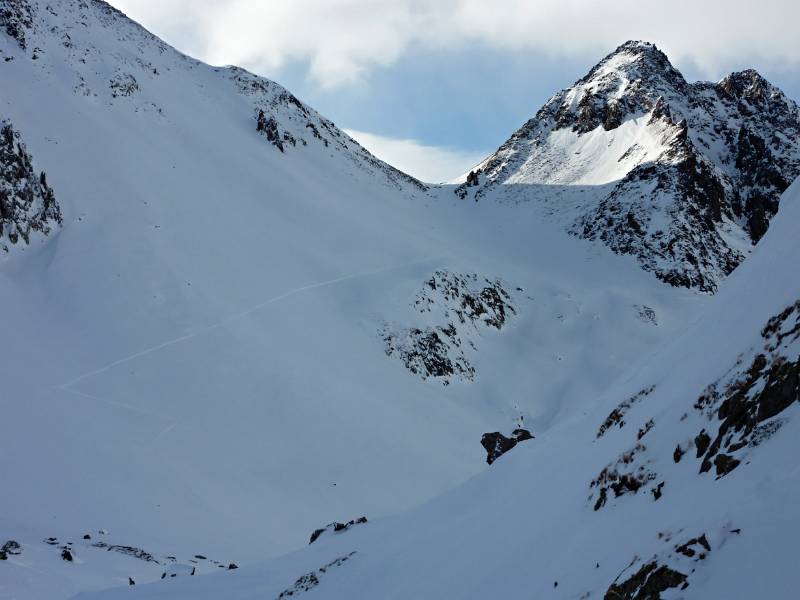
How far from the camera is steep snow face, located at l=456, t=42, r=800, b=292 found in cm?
5303

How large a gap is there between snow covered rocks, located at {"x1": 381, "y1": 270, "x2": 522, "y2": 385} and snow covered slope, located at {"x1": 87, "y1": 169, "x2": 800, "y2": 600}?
1987 cm

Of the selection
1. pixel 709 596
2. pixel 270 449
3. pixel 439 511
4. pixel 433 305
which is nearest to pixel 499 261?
pixel 433 305

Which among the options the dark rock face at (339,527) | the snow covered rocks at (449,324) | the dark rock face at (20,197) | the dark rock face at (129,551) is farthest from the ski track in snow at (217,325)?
the dark rock face at (339,527)

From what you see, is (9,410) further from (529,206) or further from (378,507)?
(529,206)

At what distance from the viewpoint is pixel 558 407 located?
36.1 m

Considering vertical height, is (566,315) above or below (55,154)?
below

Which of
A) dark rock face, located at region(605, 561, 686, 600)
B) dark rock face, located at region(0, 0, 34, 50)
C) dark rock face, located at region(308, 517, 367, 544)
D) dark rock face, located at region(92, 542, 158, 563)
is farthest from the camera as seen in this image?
dark rock face, located at region(0, 0, 34, 50)

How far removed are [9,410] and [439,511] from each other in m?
15.5

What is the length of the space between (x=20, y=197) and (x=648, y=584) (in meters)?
33.5

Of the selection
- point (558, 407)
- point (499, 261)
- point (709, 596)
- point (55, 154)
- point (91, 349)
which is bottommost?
point (709, 596)

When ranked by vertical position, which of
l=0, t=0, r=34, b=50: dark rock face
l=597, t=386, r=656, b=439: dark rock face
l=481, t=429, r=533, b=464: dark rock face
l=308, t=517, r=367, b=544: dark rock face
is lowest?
l=597, t=386, r=656, b=439: dark rock face

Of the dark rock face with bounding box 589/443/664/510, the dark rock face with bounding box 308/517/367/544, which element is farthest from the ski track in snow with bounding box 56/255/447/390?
the dark rock face with bounding box 589/443/664/510

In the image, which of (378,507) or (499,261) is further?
(499,261)

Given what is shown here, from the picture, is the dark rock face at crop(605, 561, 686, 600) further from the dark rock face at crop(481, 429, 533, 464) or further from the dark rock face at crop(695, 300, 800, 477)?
the dark rock face at crop(481, 429, 533, 464)
